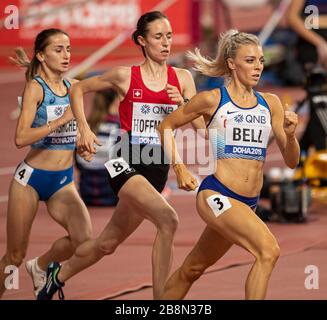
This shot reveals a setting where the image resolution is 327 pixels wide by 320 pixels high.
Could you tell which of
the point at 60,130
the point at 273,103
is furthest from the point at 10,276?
the point at 273,103

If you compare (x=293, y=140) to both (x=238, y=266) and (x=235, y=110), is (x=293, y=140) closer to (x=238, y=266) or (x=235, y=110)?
(x=235, y=110)

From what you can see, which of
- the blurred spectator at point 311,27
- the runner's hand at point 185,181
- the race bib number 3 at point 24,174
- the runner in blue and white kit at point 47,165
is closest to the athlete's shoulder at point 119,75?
the runner in blue and white kit at point 47,165

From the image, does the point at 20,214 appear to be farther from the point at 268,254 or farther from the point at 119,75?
the point at 268,254

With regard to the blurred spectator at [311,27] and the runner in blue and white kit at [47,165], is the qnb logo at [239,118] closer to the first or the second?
the runner in blue and white kit at [47,165]

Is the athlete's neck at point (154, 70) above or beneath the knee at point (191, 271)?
above

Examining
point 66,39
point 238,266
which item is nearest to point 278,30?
point 238,266

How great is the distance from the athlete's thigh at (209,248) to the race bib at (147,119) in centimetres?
112

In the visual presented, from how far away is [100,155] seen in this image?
14.5 meters

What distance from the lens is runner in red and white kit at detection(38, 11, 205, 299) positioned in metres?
9.24

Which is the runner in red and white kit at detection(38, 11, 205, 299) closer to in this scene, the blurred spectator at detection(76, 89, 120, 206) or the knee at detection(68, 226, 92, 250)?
the knee at detection(68, 226, 92, 250)

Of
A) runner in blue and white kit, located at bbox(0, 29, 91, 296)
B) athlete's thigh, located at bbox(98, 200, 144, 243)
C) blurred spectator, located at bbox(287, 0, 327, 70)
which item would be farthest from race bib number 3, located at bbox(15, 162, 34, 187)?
blurred spectator, located at bbox(287, 0, 327, 70)

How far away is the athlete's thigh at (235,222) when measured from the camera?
816 cm

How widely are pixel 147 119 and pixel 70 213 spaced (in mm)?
908

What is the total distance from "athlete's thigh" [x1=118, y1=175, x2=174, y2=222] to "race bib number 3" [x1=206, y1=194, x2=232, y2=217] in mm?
604
